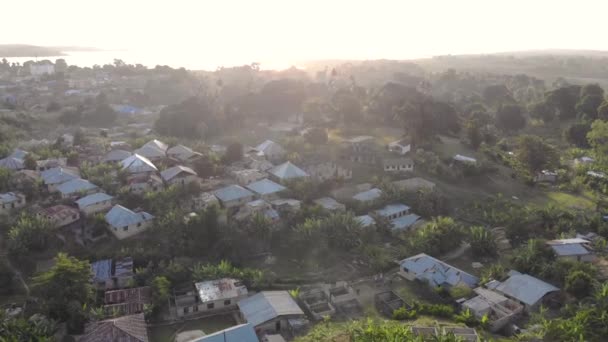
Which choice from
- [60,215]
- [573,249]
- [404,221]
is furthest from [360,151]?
[60,215]

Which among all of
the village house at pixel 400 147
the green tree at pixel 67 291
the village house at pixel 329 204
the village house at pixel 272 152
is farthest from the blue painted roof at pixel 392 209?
the green tree at pixel 67 291

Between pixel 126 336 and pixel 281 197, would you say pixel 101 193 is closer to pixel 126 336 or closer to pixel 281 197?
pixel 281 197

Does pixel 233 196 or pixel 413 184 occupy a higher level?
pixel 233 196

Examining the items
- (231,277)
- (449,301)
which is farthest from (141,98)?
(449,301)

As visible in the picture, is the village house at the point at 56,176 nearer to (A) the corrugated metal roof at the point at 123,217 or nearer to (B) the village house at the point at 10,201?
(B) the village house at the point at 10,201

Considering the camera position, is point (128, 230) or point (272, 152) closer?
point (128, 230)

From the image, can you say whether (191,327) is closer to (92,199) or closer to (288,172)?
(92,199)
